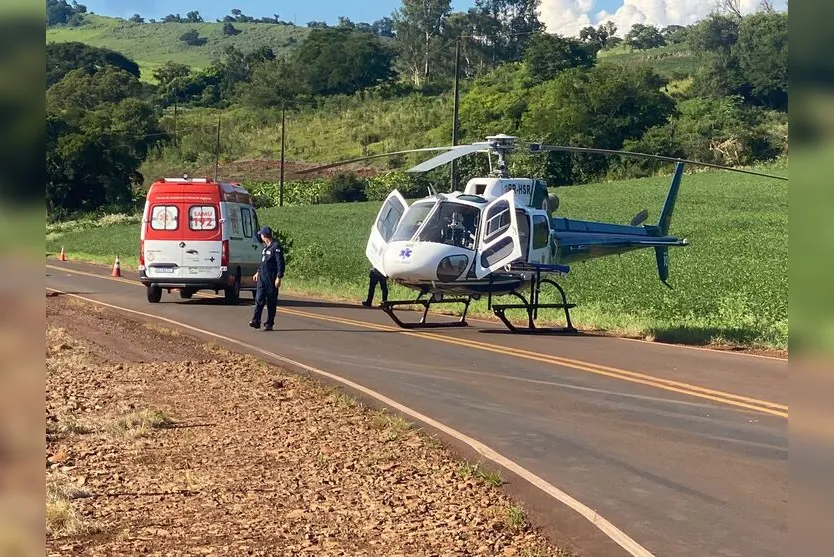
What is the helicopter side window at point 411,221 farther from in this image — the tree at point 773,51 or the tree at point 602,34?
the tree at point 602,34

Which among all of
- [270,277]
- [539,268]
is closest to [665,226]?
[539,268]

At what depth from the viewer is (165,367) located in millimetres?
13336

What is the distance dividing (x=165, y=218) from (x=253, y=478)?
55.0ft

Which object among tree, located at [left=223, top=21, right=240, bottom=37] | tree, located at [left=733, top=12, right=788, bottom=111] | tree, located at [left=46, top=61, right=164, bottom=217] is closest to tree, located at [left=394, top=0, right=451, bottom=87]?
tree, located at [left=46, top=61, right=164, bottom=217]

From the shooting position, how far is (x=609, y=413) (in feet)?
34.2

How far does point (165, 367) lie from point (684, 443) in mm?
7199

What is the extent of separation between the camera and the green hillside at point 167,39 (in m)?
137

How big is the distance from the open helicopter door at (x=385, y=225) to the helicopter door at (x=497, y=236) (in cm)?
166

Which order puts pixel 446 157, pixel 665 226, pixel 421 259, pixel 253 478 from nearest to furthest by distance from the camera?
pixel 253 478
pixel 446 157
pixel 421 259
pixel 665 226

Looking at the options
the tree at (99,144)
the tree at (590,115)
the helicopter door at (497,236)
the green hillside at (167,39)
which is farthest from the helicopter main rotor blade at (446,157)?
the green hillside at (167,39)

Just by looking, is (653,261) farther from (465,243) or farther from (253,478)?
(253,478)

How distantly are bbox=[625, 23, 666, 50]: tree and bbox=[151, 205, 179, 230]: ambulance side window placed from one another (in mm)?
123386
